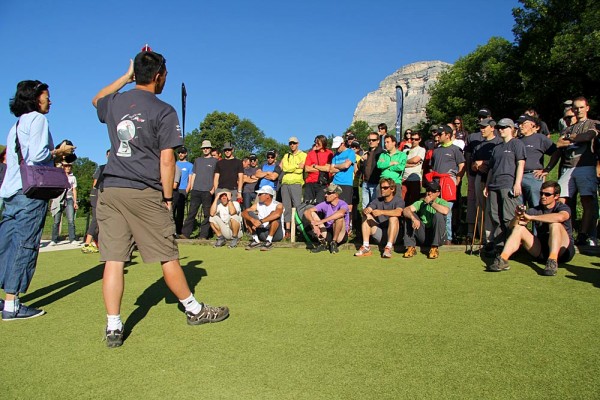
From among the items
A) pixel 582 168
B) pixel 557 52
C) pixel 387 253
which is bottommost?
pixel 387 253

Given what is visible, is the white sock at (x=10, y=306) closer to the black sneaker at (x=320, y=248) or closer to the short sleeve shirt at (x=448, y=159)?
the black sneaker at (x=320, y=248)

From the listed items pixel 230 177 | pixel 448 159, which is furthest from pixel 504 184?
pixel 230 177

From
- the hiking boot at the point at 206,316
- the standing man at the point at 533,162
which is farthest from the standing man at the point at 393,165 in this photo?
the hiking boot at the point at 206,316

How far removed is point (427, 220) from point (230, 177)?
4.70 metres

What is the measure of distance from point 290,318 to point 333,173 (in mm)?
5591

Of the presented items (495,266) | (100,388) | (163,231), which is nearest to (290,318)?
(163,231)

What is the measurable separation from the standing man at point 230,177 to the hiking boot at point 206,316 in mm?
6534

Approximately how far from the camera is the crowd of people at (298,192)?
362cm

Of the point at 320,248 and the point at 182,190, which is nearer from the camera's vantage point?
the point at 320,248

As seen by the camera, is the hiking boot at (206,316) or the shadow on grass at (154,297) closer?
the hiking boot at (206,316)

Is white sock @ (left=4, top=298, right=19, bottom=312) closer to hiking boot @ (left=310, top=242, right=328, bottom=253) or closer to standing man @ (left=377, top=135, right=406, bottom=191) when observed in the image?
hiking boot @ (left=310, top=242, right=328, bottom=253)

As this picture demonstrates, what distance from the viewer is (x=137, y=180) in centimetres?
361

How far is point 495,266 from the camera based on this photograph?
19.2ft

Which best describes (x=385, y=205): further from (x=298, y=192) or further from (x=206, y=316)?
(x=206, y=316)
